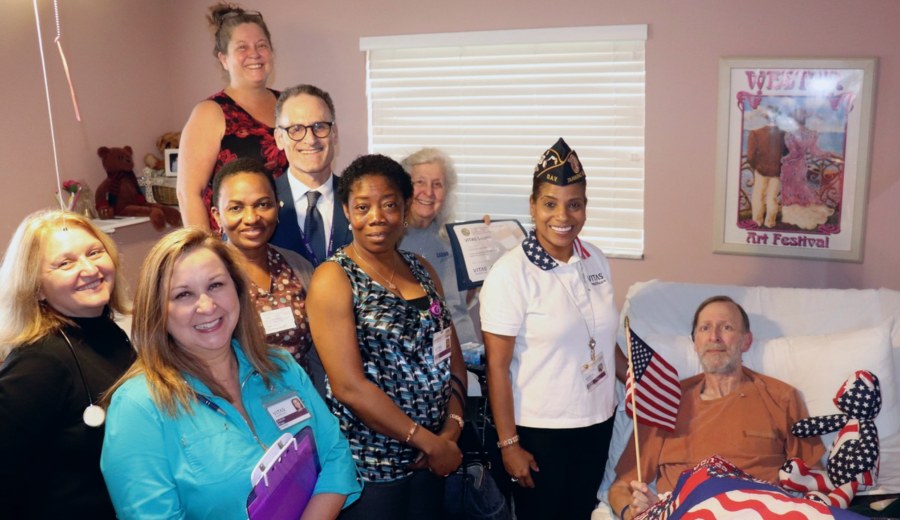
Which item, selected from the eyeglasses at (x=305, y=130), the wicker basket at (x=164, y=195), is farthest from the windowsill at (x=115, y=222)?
the eyeglasses at (x=305, y=130)

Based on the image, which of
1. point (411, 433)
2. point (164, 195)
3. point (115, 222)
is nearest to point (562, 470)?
point (411, 433)

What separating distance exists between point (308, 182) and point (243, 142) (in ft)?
1.55

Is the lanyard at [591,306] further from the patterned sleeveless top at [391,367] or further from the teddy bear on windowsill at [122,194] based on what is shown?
the teddy bear on windowsill at [122,194]

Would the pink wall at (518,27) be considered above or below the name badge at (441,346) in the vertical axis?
above

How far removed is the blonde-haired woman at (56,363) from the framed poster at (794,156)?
9.93ft

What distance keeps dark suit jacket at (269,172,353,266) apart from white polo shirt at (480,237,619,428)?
558 mm

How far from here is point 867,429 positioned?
103 inches

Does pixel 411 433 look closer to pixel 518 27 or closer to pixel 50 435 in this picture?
pixel 50 435

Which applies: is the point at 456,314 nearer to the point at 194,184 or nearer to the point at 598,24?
the point at 194,184

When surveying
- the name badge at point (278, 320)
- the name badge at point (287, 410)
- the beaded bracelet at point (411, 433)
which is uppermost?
the name badge at point (278, 320)

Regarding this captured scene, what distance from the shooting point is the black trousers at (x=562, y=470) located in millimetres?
2461

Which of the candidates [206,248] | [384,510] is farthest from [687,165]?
[206,248]

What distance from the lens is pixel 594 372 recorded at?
2471mm

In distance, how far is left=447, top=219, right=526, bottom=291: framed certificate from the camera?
3.36m
